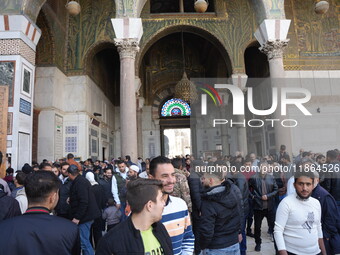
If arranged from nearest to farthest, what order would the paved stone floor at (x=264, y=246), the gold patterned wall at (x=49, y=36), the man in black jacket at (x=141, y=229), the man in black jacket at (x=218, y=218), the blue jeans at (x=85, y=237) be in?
the man in black jacket at (x=141, y=229), the man in black jacket at (x=218, y=218), the blue jeans at (x=85, y=237), the paved stone floor at (x=264, y=246), the gold patterned wall at (x=49, y=36)

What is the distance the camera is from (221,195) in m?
2.28

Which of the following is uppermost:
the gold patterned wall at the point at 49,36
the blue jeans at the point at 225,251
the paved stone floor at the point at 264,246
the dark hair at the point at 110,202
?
the gold patterned wall at the point at 49,36

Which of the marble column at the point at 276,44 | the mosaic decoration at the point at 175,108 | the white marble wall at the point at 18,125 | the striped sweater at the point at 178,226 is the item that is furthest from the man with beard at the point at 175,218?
the mosaic decoration at the point at 175,108

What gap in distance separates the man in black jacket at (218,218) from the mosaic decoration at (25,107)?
277 inches

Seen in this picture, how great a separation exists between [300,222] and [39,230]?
1800 mm

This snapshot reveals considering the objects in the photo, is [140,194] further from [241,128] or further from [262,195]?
[241,128]

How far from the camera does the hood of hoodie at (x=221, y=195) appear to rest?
226 cm

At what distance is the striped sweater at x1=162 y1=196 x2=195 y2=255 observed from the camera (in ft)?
5.91

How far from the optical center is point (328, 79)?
12.0 meters

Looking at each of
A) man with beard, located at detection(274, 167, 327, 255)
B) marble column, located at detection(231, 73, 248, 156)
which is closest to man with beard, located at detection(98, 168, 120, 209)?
man with beard, located at detection(274, 167, 327, 255)

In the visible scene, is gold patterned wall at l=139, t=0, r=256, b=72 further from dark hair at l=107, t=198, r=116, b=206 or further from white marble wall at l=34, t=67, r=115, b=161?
dark hair at l=107, t=198, r=116, b=206

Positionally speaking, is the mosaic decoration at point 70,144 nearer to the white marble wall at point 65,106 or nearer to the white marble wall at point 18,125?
the white marble wall at point 65,106

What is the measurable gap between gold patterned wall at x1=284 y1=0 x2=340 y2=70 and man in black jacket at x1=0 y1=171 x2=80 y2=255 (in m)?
12.1

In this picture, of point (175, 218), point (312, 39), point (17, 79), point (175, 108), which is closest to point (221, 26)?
point (312, 39)
